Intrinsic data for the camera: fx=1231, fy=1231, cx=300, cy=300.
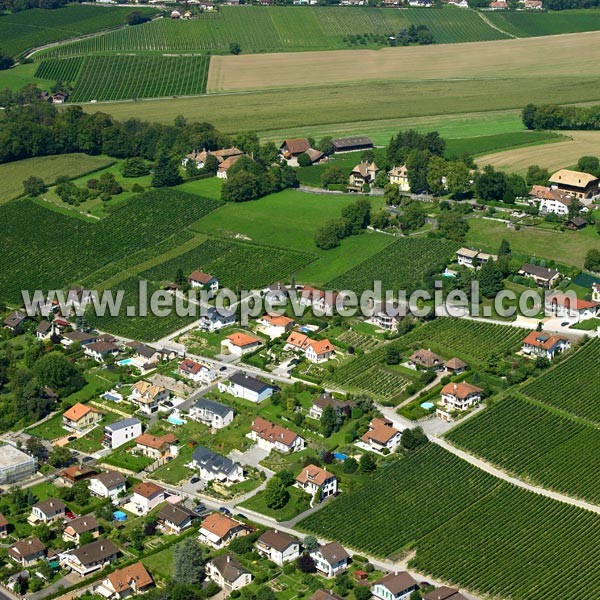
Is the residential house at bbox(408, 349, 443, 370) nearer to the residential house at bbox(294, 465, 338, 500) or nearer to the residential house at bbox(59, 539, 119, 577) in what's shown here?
the residential house at bbox(294, 465, 338, 500)

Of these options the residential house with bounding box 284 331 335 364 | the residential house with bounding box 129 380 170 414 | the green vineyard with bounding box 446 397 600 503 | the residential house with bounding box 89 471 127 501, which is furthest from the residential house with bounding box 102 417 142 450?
the green vineyard with bounding box 446 397 600 503

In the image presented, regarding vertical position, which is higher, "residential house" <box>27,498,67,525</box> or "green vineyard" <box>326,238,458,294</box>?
"green vineyard" <box>326,238,458,294</box>

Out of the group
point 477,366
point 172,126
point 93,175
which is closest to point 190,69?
point 172,126

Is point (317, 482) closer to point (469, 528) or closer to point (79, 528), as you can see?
point (469, 528)

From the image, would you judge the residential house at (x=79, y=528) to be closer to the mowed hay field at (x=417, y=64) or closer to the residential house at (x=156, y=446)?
the residential house at (x=156, y=446)

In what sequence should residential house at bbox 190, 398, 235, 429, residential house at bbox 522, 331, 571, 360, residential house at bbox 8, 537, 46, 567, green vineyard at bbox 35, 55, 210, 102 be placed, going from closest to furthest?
residential house at bbox 8, 537, 46, 567, residential house at bbox 190, 398, 235, 429, residential house at bbox 522, 331, 571, 360, green vineyard at bbox 35, 55, 210, 102

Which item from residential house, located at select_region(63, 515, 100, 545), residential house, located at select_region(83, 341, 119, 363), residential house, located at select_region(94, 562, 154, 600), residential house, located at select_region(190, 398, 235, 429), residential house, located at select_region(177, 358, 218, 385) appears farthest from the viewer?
A: residential house, located at select_region(83, 341, 119, 363)

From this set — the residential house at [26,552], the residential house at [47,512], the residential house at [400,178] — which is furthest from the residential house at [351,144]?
the residential house at [26,552]
